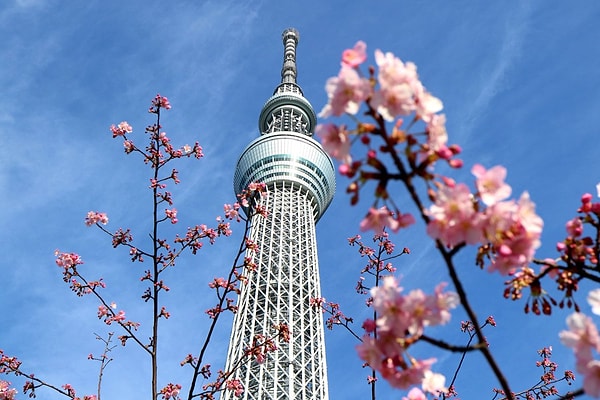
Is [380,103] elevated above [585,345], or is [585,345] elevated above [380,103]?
[380,103]

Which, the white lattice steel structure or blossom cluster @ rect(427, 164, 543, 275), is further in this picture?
the white lattice steel structure

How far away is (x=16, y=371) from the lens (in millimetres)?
5500

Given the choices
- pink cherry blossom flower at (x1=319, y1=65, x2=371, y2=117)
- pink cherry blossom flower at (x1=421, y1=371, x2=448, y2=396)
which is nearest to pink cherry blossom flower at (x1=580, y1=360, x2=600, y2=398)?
pink cherry blossom flower at (x1=421, y1=371, x2=448, y2=396)

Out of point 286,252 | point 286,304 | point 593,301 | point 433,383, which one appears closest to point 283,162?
point 286,252

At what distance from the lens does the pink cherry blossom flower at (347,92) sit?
67.7 inches

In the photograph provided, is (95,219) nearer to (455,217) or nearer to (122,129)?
(122,129)

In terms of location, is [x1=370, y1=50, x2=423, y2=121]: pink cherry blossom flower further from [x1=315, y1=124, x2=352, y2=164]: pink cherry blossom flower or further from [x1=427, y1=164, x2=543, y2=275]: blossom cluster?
[x1=427, y1=164, x2=543, y2=275]: blossom cluster

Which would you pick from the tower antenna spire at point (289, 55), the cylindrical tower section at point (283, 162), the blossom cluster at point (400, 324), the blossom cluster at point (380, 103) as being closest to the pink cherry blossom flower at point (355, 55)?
the blossom cluster at point (380, 103)

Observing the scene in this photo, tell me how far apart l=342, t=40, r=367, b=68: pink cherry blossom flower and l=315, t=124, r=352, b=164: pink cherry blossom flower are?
216 mm

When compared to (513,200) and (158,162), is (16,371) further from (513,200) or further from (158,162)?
(513,200)

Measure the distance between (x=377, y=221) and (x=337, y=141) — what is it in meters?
0.30

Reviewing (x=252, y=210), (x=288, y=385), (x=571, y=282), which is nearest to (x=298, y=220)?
(x=288, y=385)

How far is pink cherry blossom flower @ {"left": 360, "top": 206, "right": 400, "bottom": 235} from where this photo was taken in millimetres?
1740

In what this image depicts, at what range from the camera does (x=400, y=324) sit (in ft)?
5.56
